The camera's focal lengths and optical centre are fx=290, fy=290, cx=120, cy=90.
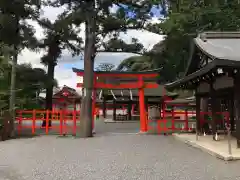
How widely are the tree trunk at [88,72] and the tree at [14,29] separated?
2.94 m

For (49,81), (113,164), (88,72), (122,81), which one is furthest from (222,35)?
(49,81)

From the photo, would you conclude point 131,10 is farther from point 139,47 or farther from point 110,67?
point 110,67

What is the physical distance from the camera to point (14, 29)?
50.2 ft

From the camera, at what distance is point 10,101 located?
598 inches

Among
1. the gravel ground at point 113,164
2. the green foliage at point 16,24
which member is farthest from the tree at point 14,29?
the gravel ground at point 113,164

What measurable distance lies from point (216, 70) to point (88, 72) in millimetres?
8028

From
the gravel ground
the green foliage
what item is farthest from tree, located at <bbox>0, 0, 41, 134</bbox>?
the gravel ground

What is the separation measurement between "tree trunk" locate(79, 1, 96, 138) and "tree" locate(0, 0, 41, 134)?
294 centimetres

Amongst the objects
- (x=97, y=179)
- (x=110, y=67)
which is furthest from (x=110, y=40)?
(x=110, y=67)

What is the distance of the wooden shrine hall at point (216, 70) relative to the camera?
880 centimetres

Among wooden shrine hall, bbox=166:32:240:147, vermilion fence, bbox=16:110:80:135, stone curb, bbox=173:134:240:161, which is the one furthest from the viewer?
vermilion fence, bbox=16:110:80:135

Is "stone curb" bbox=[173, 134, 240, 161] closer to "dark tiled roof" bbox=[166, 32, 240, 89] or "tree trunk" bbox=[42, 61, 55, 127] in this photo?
"dark tiled roof" bbox=[166, 32, 240, 89]

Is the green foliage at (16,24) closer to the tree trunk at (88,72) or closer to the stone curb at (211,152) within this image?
the tree trunk at (88,72)

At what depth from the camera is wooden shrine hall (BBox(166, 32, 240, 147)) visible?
8797mm
